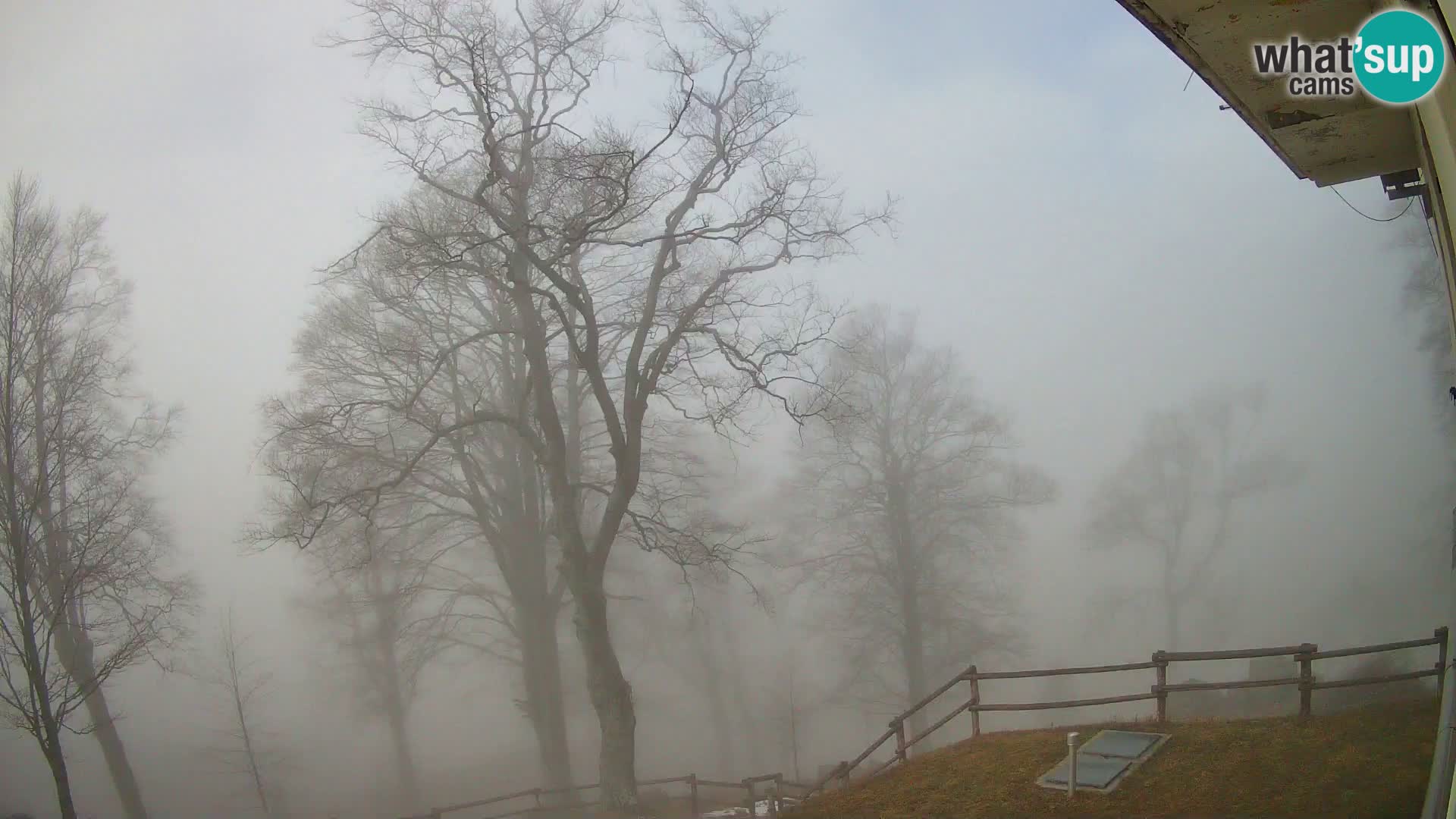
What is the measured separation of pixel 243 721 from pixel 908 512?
8498 millimetres

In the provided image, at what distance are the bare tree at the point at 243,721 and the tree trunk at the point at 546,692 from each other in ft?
10.9

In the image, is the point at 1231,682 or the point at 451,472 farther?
the point at 451,472

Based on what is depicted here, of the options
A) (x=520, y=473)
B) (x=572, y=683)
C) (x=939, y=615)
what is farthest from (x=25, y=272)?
(x=939, y=615)

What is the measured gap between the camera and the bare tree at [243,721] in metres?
9.77

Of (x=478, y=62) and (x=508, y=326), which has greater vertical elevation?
(x=478, y=62)

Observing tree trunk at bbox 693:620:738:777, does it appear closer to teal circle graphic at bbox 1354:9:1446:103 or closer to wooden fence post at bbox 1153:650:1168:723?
wooden fence post at bbox 1153:650:1168:723

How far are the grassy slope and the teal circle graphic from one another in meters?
3.98

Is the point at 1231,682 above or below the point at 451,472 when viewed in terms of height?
below

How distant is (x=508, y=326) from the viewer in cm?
962

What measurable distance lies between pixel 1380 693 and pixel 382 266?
11.0 meters

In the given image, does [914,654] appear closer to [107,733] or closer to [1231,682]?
[1231,682]

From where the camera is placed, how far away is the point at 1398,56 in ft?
9.29

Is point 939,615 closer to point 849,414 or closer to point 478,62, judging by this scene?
point 849,414

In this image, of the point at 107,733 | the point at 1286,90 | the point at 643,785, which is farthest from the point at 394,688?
the point at 1286,90
